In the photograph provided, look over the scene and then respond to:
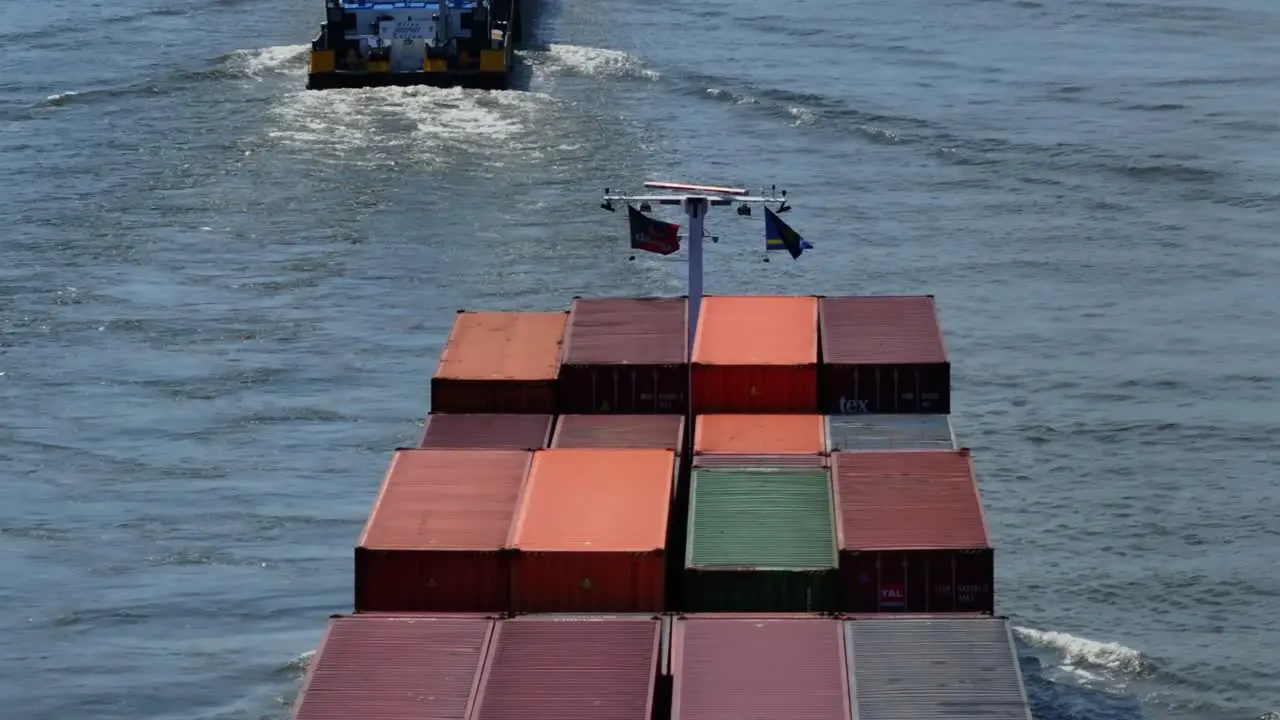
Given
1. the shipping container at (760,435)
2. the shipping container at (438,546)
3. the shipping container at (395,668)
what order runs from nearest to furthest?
the shipping container at (395,668) → the shipping container at (438,546) → the shipping container at (760,435)

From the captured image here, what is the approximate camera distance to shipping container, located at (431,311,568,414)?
133 feet

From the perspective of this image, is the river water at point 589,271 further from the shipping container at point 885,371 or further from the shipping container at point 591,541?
the shipping container at point 591,541

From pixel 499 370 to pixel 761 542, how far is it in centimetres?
1014

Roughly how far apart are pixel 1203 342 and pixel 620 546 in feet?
105

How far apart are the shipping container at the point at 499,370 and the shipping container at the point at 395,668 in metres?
10.9

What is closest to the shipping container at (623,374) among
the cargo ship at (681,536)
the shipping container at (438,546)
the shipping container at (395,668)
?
the cargo ship at (681,536)

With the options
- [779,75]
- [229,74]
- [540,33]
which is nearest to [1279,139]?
[779,75]

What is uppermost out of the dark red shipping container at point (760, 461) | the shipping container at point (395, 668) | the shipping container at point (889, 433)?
the dark red shipping container at point (760, 461)

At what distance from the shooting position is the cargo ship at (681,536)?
92.5ft

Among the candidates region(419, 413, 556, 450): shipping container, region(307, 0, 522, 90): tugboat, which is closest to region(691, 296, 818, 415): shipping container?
region(419, 413, 556, 450): shipping container

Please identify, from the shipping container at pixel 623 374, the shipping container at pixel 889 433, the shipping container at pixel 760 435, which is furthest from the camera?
the shipping container at pixel 623 374

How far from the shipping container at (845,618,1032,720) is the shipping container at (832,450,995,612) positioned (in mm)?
2170

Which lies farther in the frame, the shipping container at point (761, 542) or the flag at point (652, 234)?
the flag at point (652, 234)

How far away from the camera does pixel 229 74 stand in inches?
3519
